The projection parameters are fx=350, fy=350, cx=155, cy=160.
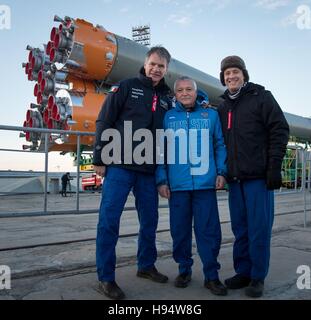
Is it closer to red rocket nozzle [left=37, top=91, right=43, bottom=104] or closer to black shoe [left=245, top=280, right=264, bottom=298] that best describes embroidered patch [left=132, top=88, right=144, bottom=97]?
black shoe [left=245, top=280, right=264, bottom=298]

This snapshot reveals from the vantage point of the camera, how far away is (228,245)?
3.79 meters

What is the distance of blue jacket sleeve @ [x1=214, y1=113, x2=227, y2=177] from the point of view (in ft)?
8.01

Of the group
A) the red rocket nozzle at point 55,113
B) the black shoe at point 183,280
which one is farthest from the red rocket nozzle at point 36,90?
the black shoe at point 183,280

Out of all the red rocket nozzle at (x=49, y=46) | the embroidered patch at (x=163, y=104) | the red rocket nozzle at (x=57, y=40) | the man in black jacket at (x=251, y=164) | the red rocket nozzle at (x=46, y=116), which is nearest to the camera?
the man in black jacket at (x=251, y=164)

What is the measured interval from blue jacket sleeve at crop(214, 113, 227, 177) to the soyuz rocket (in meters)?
5.96

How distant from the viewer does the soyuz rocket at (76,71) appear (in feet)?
28.0

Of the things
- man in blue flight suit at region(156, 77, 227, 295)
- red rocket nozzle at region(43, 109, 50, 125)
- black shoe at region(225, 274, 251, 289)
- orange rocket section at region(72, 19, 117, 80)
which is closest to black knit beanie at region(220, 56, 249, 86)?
man in blue flight suit at region(156, 77, 227, 295)

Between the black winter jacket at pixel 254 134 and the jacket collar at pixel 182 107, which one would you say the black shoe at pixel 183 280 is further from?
the jacket collar at pixel 182 107

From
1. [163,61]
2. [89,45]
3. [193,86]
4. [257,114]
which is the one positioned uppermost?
[89,45]

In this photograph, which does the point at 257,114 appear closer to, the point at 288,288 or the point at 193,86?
the point at 193,86

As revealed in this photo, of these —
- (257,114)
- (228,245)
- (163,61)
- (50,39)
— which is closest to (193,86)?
(163,61)

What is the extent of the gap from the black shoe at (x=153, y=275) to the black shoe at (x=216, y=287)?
32 cm
